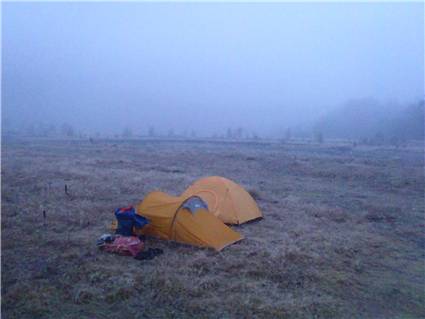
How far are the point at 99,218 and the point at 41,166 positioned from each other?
1311 centimetres

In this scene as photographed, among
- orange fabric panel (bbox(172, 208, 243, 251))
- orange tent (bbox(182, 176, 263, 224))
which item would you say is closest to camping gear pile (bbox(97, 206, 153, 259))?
orange fabric panel (bbox(172, 208, 243, 251))

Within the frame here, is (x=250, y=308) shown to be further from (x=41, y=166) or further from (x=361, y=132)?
(x=361, y=132)

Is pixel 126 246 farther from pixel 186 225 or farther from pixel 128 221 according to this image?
pixel 186 225

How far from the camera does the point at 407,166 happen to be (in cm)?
2881

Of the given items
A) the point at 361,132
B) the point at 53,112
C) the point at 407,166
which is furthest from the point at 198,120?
the point at 407,166

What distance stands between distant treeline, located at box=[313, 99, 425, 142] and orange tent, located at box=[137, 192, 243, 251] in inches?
1912

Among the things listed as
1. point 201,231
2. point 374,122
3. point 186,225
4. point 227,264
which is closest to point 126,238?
point 186,225

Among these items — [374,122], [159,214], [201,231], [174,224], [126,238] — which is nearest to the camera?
[126,238]

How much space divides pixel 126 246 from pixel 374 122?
92029 mm

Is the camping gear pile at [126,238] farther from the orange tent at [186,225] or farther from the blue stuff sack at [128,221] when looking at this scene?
the orange tent at [186,225]

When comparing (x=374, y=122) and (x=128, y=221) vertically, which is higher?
(x=374, y=122)

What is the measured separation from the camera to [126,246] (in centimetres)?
916

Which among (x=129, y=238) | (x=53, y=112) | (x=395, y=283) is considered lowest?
(x=395, y=283)

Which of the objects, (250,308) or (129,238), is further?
(129,238)
